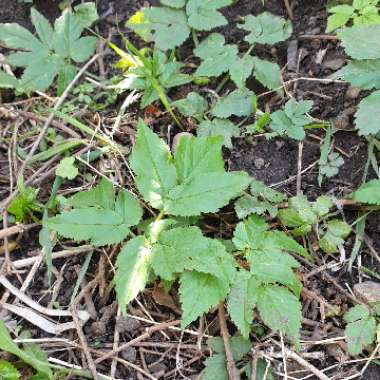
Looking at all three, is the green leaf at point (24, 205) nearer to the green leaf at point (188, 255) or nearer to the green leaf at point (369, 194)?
the green leaf at point (188, 255)

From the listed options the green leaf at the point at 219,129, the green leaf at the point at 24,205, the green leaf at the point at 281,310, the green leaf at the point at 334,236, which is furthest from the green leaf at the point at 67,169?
the green leaf at the point at 334,236

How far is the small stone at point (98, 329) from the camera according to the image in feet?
5.75

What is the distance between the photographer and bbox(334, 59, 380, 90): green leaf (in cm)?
191

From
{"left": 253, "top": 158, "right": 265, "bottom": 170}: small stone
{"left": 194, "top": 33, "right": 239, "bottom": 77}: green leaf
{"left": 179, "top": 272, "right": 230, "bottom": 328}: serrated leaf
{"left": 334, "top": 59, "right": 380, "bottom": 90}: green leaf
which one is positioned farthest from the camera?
{"left": 194, "top": 33, "right": 239, "bottom": 77}: green leaf

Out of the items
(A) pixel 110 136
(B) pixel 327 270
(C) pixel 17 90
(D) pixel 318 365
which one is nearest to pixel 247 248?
(B) pixel 327 270

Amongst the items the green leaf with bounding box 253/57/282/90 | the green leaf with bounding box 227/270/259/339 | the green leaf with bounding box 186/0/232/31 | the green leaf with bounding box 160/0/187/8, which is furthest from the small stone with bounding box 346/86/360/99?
the green leaf with bounding box 227/270/259/339

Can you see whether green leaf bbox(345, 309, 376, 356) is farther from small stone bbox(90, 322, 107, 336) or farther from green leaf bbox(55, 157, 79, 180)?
green leaf bbox(55, 157, 79, 180)

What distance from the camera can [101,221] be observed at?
171 centimetres

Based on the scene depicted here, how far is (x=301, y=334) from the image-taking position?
5.58ft

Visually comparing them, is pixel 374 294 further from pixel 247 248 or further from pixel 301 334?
pixel 247 248

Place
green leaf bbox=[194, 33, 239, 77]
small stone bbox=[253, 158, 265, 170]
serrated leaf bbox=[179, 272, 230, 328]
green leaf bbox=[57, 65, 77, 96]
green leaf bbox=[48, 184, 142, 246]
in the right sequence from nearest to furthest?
serrated leaf bbox=[179, 272, 230, 328]
green leaf bbox=[48, 184, 142, 246]
small stone bbox=[253, 158, 265, 170]
green leaf bbox=[194, 33, 239, 77]
green leaf bbox=[57, 65, 77, 96]

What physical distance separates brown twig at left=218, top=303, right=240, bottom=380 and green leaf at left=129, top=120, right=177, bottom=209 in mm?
418

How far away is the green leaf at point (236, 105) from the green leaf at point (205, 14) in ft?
1.07

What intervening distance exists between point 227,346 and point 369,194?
0.71 m
